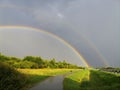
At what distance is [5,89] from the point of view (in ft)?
84.5

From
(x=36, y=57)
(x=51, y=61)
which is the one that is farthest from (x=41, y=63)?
(x=51, y=61)

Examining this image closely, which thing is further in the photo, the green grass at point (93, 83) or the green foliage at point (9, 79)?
the green grass at point (93, 83)

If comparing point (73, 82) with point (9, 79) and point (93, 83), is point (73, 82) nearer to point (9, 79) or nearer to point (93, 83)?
point (93, 83)

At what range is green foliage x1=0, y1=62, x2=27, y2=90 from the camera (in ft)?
88.5

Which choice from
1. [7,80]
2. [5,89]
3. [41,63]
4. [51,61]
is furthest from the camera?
[51,61]

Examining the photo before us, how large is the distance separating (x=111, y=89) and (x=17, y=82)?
10603 millimetres

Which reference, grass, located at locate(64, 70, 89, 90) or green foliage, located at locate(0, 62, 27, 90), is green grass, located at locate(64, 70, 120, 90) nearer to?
grass, located at locate(64, 70, 89, 90)

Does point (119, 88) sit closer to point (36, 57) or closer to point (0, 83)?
point (0, 83)

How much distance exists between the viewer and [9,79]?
28.3m

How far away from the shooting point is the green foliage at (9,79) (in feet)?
88.5

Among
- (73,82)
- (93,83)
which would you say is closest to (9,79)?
(73,82)

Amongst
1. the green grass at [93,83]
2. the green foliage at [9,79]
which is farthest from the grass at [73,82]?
the green foliage at [9,79]

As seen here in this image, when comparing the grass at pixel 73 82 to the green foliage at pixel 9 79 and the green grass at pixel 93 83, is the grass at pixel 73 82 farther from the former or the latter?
the green foliage at pixel 9 79

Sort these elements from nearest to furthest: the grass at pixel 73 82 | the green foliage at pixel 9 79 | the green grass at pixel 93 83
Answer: the green foliage at pixel 9 79 < the green grass at pixel 93 83 < the grass at pixel 73 82
